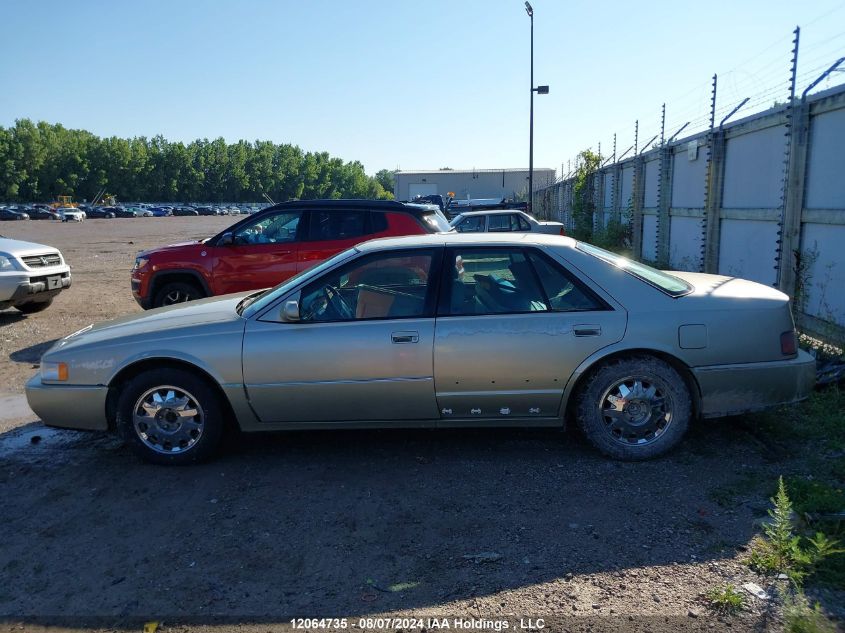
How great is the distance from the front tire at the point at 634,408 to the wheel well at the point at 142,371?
243 cm

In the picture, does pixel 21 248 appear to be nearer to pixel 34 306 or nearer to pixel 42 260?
pixel 42 260

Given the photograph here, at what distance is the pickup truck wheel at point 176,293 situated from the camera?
9.42 meters

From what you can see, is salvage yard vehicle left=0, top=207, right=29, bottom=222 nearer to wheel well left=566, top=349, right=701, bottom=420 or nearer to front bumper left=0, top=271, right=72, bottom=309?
front bumper left=0, top=271, right=72, bottom=309

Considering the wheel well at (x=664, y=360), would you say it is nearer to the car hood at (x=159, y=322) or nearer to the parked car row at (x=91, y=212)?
A: the car hood at (x=159, y=322)

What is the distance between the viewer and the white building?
2965 inches

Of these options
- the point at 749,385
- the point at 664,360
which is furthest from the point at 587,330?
the point at 749,385

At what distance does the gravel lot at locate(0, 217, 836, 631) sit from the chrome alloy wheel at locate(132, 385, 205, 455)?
0.66ft

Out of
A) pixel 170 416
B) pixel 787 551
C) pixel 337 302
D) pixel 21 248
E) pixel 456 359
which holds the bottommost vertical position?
pixel 787 551

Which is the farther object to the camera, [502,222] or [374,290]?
[502,222]

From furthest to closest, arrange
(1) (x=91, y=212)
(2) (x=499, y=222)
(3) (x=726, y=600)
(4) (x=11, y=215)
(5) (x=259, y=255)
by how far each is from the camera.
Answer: (1) (x=91, y=212) < (4) (x=11, y=215) < (2) (x=499, y=222) < (5) (x=259, y=255) < (3) (x=726, y=600)

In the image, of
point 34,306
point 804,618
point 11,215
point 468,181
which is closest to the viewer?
point 804,618

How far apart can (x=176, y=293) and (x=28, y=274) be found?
228cm

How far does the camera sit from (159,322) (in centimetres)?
498

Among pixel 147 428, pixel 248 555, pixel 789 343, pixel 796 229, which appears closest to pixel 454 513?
pixel 248 555
